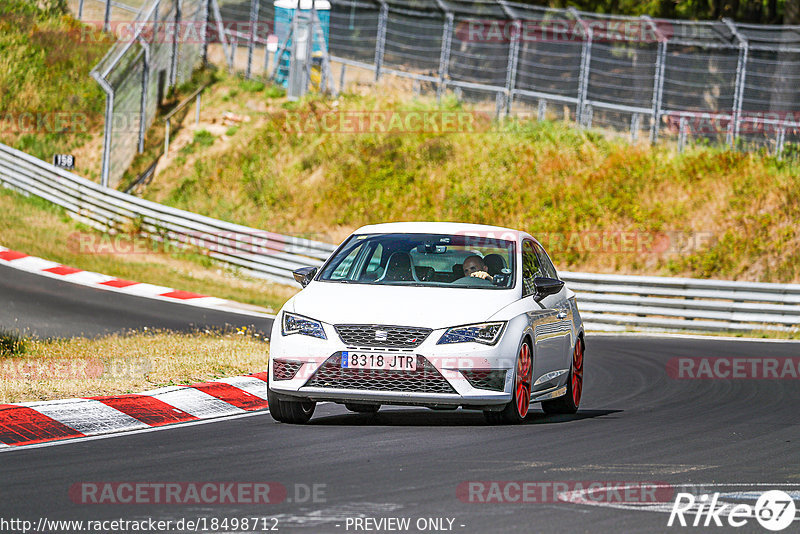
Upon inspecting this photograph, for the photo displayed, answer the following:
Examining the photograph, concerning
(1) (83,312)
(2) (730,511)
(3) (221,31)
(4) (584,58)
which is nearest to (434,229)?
(2) (730,511)

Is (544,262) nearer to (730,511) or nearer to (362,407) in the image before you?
(362,407)

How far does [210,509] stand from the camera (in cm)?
642

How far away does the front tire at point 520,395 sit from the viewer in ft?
32.1

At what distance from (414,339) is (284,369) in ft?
3.33

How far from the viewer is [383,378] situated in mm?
9383

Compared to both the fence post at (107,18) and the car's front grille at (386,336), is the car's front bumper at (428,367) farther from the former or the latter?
the fence post at (107,18)

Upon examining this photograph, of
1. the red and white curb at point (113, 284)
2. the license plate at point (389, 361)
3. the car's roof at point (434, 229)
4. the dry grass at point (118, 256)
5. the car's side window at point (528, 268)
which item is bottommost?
the dry grass at point (118, 256)

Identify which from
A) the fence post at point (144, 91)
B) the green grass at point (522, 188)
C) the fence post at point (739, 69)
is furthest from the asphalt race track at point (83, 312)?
the fence post at point (739, 69)

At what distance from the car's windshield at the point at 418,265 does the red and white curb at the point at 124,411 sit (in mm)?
1484

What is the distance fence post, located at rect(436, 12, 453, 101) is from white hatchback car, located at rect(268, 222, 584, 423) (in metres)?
24.2

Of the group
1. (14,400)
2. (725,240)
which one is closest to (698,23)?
(725,240)

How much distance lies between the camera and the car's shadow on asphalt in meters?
10.2

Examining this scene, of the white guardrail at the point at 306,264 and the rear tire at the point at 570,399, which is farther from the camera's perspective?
the white guardrail at the point at 306,264

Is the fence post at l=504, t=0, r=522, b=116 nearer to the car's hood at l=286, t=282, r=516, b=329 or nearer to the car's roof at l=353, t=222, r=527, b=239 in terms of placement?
the car's roof at l=353, t=222, r=527, b=239
